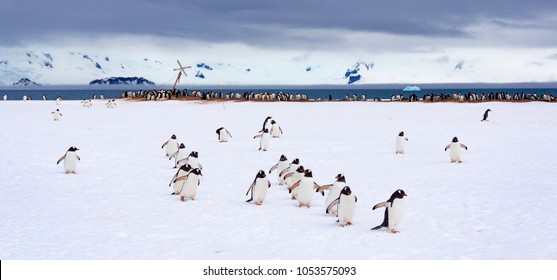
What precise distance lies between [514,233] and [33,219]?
751 cm

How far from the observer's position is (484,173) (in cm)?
1453

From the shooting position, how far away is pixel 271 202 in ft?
37.4

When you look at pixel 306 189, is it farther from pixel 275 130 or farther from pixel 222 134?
pixel 275 130

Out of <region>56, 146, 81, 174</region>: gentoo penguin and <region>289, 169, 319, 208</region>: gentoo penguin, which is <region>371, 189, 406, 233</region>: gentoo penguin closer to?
<region>289, 169, 319, 208</region>: gentoo penguin

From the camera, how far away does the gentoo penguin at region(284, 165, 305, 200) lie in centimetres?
1160

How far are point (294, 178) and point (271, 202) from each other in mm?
878

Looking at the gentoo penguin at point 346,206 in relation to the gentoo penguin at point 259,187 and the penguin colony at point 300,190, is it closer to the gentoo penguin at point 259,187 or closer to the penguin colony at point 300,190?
the penguin colony at point 300,190

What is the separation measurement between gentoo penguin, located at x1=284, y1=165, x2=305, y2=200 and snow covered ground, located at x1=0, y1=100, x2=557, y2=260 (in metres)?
0.19

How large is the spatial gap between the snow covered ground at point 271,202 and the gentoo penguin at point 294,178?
0.19 m

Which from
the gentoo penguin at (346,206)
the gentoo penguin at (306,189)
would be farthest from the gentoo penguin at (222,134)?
the gentoo penguin at (346,206)

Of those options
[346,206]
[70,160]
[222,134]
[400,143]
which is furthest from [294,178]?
[222,134]

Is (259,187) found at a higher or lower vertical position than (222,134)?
higher

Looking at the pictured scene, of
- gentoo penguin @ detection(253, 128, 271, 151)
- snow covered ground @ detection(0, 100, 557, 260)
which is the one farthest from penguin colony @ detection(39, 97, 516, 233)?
gentoo penguin @ detection(253, 128, 271, 151)
